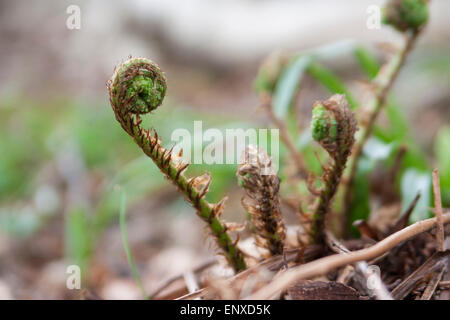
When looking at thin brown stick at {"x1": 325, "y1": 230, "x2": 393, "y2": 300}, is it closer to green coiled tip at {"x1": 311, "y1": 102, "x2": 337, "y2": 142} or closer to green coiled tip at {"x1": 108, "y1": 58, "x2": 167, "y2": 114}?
green coiled tip at {"x1": 311, "y1": 102, "x2": 337, "y2": 142}

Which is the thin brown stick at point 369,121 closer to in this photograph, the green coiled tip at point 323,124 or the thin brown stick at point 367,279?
the thin brown stick at point 367,279

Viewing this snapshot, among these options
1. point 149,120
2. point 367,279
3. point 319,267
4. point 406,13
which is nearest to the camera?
point 319,267

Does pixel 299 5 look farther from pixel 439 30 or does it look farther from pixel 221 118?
pixel 221 118

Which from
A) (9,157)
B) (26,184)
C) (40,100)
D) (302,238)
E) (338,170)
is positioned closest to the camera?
(338,170)

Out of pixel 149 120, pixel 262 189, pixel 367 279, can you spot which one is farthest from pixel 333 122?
pixel 149 120

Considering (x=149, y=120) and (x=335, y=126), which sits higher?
(x=149, y=120)

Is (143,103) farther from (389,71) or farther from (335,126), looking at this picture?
(389,71)

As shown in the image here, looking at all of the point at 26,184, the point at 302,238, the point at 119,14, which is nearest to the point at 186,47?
the point at 119,14
